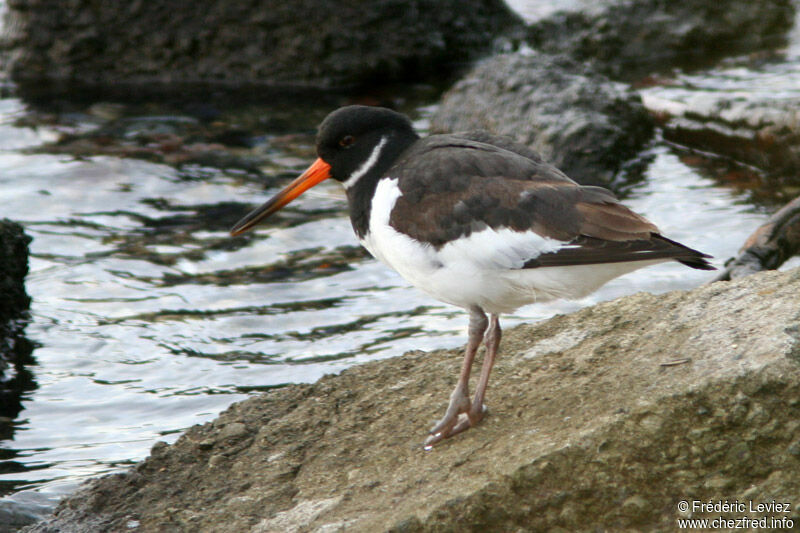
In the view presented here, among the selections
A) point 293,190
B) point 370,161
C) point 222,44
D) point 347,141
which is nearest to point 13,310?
point 293,190

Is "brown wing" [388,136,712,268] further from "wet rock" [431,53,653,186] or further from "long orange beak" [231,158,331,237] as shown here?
"wet rock" [431,53,653,186]

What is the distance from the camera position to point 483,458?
341 centimetres

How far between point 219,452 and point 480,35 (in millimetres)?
7680

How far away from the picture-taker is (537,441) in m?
3.32

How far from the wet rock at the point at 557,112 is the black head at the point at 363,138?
Result: 3.20m

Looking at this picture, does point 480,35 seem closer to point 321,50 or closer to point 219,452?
point 321,50

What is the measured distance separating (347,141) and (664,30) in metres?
7.34

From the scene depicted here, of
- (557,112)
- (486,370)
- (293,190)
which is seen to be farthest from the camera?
(557,112)

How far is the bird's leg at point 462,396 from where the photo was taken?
144 inches

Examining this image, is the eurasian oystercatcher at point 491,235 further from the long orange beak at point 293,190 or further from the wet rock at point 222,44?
the wet rock at point 222,44

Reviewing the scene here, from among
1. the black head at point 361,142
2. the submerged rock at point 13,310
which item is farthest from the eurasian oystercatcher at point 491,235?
the submerged rock at point 13,310

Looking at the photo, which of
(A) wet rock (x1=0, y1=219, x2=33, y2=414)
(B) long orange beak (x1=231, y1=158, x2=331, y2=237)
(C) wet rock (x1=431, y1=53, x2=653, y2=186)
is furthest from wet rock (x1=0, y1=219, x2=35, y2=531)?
(C) wet rock (x1=431, y1=53, x2=653, y2=186)

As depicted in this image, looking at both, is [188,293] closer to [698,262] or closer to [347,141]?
[347,141]

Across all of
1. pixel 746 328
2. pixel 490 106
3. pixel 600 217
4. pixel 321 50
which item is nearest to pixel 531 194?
pixel 600 217
